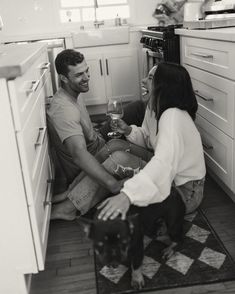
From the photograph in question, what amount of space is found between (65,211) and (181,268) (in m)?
0.71

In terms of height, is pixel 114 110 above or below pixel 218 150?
above

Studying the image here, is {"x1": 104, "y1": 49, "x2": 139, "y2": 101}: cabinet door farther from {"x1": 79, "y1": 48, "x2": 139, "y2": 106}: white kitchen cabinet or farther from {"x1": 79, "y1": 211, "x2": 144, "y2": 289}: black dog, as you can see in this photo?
{"x1": 79, "y1": 211, "x2": 144, "y2": 289}: black dog

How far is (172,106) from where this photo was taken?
5.16ft

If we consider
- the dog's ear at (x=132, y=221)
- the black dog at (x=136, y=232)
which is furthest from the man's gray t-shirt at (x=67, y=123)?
the dog's ear at (x=132, y=221)

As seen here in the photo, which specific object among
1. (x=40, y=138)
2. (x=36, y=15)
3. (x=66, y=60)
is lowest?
(x=40, y=138)

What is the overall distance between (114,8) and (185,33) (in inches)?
85.5

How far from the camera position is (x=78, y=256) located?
1.62 meters

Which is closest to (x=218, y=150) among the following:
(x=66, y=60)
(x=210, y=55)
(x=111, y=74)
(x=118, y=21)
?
(x=210, y=55)

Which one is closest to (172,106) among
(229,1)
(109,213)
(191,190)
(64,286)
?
(191,190)

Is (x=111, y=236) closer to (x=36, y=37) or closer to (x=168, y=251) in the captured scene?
(x=168, y=251)

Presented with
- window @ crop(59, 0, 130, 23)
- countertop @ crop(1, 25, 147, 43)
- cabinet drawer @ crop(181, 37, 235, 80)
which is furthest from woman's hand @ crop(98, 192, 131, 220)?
window @ crop(59, 0, 130, 23)

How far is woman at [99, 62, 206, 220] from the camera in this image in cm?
124

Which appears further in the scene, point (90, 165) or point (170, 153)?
point (90, 165)

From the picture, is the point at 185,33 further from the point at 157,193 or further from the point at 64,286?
the point at 64,286
